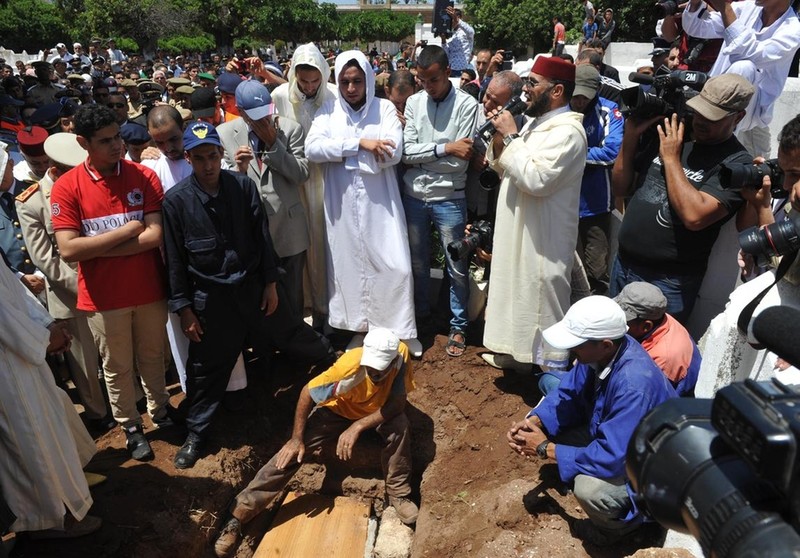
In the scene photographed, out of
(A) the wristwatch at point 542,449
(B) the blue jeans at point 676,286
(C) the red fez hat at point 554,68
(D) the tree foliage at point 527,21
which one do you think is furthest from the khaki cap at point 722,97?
(D) the tree foliage at point 527,21

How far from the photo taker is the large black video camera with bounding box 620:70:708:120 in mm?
3223

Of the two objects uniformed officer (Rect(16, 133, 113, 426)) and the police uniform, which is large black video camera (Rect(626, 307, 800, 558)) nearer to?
uniformed officer (Rect(16, 133, 113, 426))

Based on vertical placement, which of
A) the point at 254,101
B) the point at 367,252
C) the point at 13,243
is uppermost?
the point at 254,101

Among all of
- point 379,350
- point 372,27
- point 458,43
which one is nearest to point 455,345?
point 379,350

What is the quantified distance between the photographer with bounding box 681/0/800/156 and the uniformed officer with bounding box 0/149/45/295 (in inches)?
175

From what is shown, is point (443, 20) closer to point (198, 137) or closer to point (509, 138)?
point (509, 138)

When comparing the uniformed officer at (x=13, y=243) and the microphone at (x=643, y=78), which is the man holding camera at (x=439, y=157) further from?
the uniformed officer at (x=13, y=243)

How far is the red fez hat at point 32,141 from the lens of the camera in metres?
3.67

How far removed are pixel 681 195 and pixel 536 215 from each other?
0.85 metres

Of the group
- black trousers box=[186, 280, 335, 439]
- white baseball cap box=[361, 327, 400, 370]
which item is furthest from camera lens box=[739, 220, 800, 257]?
black trousers box=[186, 280, 335, 439]

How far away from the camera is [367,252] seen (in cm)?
420

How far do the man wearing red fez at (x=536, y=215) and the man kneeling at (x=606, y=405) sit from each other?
0.88 m

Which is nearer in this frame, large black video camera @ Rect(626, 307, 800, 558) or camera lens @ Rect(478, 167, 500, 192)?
large black video camera @ Rect(626, 307, 800, 558)

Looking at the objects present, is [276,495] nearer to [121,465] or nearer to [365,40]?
[121,465]
